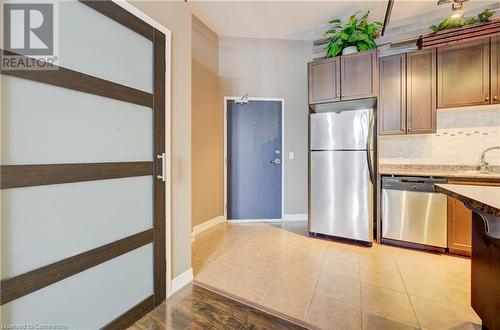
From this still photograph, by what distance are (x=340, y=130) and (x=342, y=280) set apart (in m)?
1.68

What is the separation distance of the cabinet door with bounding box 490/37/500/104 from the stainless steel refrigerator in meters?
1.23

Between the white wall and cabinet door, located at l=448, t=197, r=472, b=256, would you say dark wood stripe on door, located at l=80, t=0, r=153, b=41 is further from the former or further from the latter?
cabinet door, located at l=448, t=197, r=472, b=256

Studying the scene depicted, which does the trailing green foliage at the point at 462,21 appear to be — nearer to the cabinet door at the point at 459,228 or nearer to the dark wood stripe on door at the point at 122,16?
the cabinet door at the point at 459,228

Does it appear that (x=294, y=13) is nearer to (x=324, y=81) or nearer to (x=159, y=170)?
(x=324, y=81)

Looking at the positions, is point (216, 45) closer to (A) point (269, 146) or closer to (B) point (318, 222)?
(A) point (269, 146)

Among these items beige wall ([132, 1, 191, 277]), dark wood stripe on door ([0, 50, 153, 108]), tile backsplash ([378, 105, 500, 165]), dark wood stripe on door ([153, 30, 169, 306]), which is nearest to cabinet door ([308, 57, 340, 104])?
tile backsplash ([378, 105, 500, 165])

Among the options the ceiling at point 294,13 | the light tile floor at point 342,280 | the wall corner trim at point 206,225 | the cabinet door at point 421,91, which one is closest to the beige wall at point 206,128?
the wall corner trim at point 206,225

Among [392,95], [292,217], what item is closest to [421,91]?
[392,95]

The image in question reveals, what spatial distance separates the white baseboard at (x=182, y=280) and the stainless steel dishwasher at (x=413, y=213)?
7.71 ft

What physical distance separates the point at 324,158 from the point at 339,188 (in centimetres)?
42

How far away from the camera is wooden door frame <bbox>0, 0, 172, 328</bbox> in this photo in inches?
39.2

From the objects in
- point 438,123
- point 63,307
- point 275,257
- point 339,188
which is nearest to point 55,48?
point 63,307

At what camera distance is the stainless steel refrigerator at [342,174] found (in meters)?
2.60

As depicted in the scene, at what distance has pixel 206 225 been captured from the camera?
11.0 feet
